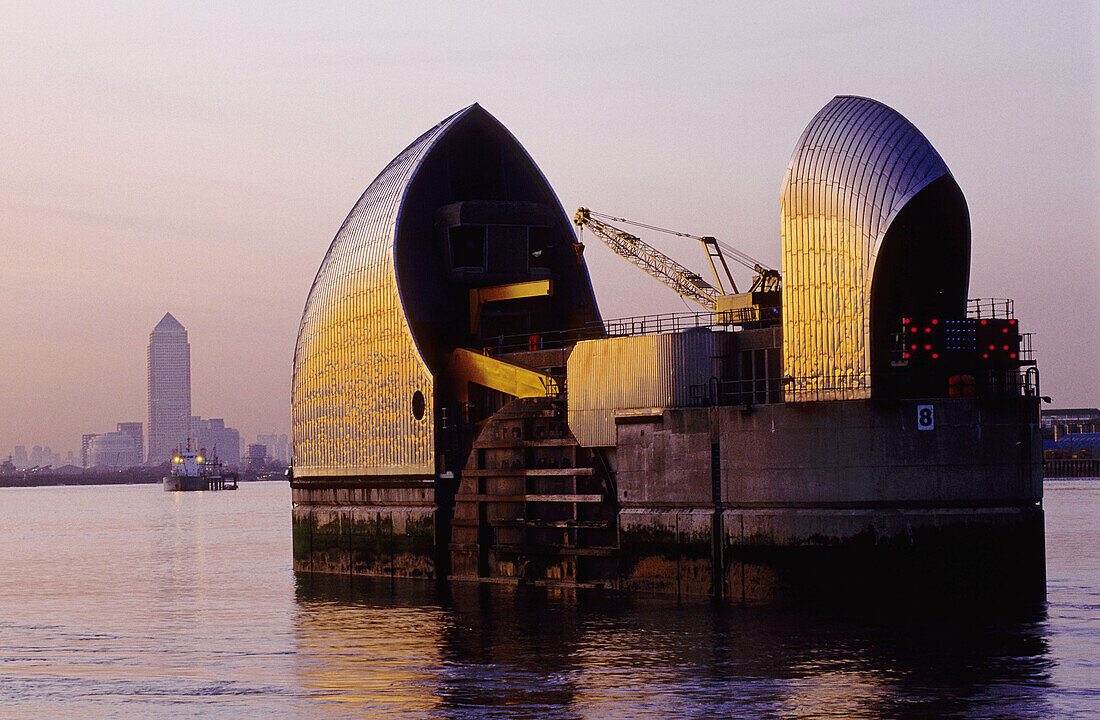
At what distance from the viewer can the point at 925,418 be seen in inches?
1743

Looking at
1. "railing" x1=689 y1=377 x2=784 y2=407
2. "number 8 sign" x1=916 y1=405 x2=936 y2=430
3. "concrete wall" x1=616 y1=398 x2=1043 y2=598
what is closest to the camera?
"concrete wall" x1=616 y1=398 x2=1043 y2=598

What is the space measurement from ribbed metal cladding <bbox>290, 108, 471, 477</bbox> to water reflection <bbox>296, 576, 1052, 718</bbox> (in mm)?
13584

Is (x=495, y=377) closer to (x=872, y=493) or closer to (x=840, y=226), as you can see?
(x=840, y=226)

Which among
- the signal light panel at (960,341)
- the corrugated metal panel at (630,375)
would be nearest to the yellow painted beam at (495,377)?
the corrugated metal panel at (630,375)

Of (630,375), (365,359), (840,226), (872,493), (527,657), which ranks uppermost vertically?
(840,226)

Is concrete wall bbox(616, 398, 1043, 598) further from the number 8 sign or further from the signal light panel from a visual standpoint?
the signal light panel

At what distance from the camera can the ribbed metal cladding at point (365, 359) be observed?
63.2 meters

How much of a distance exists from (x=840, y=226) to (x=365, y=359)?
25.1 m

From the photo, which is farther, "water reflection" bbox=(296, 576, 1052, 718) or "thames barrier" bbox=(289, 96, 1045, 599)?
"thames barrier" bbox=(289, 96, 1045, 599)

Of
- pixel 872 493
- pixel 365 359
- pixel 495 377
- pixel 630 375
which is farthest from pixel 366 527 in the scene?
pixel 872 493

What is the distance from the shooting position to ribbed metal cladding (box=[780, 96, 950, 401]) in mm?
46281

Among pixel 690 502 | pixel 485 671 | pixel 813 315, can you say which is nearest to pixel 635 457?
pixel 690 502

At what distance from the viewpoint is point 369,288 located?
6594 centimetres

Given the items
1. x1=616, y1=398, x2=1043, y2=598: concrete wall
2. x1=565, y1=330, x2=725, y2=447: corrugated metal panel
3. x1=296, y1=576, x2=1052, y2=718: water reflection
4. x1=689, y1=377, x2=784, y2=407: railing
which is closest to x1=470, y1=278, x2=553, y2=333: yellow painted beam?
x1=565, y1=330, x2=725, y2=447: corrugated metal panel
